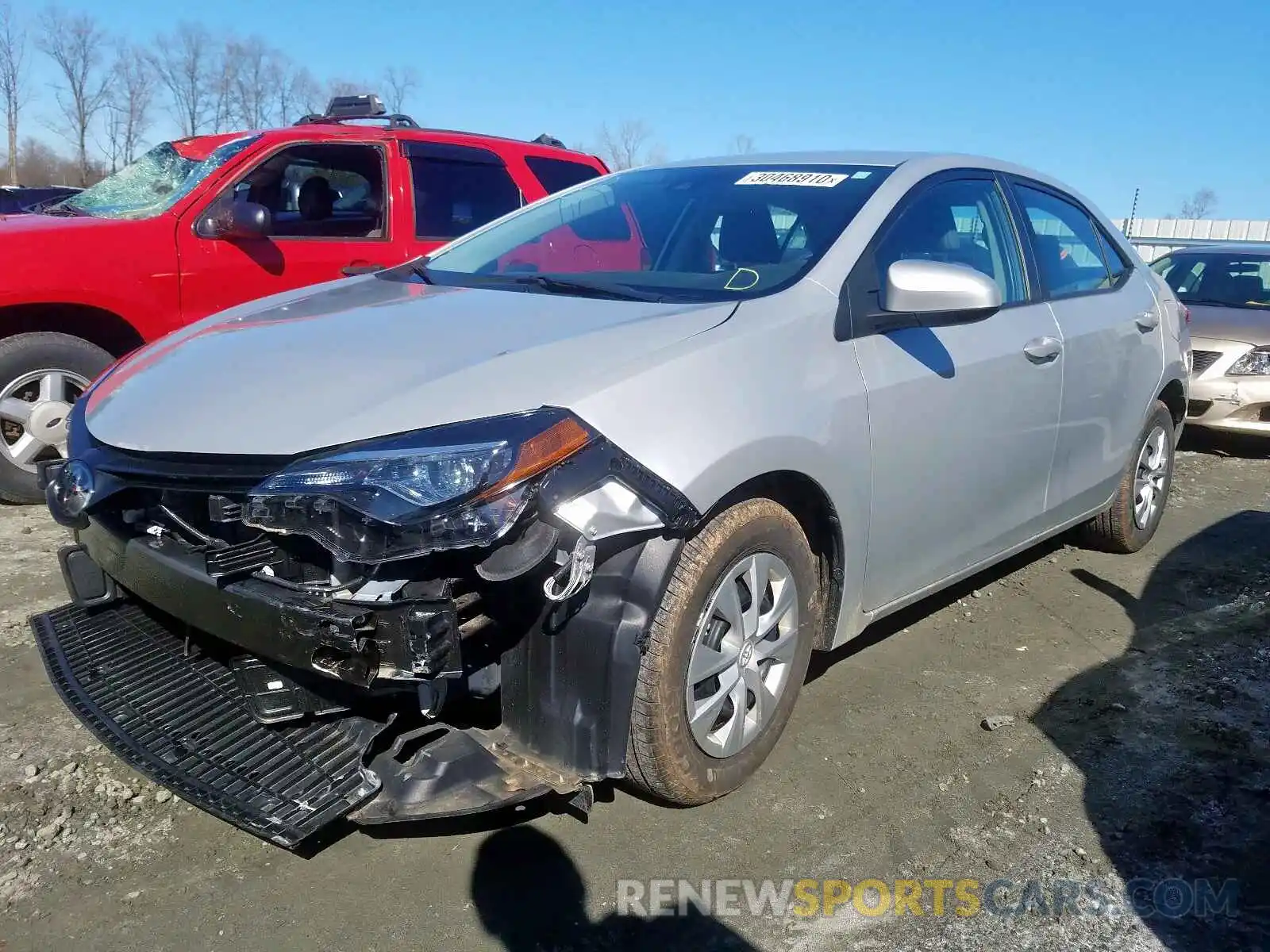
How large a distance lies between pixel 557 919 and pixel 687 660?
0.63 metres

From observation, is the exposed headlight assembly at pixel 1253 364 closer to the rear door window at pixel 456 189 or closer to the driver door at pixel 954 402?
the driver door at pixel 954 402

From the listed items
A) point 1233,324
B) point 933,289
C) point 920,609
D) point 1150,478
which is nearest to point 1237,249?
point 1233,324

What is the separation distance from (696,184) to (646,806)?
2.08 meters

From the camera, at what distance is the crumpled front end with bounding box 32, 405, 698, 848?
2.00 metres

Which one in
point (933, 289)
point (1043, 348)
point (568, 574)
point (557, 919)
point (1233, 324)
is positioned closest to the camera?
point (568, 574)

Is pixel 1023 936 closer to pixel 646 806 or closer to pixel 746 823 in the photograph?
pixel 746 823

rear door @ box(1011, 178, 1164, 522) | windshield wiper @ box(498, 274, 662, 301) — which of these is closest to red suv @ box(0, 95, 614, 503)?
windshield wiper @ box(498, 274, 662, 301)

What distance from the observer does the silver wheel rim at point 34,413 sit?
186 inches

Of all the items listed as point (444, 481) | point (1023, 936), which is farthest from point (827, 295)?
point (1023, 936)

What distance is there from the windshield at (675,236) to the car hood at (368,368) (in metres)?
0.24

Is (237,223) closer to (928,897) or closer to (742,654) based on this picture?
(742,654)

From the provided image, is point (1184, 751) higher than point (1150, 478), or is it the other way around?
point (1150, 478)

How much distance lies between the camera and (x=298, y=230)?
17.7 feet

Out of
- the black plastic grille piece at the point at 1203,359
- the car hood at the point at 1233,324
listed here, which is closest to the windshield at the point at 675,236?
the black plastic grille piece at the point at 1203,359
